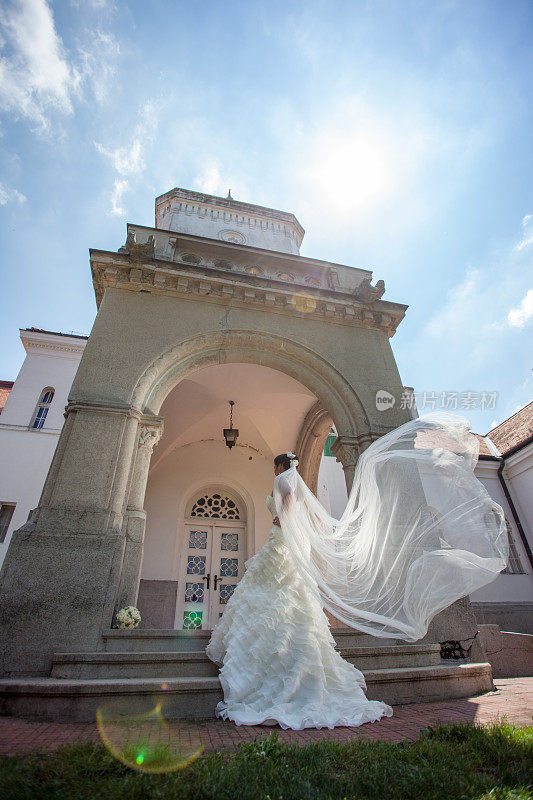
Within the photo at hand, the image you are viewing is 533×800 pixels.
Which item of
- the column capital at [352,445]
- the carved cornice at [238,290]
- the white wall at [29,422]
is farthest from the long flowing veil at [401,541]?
the white wall at [29,422]

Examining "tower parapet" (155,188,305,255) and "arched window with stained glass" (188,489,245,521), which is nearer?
"arched window with stained glass" (188,489,245,521)

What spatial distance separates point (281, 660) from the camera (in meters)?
3.39

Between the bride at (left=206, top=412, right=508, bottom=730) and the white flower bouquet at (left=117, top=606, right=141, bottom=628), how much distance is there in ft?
3.29

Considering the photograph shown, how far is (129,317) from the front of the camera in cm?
672

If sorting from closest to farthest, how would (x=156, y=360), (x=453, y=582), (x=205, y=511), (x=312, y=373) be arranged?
(x=453, y=582)
(x=156, y=360)
(x=312, y=373)
(x=205, y=511)

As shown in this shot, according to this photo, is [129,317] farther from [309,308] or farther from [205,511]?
[205,511]

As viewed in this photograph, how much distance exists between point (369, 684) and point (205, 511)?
7666 millimetres

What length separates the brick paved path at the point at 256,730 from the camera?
2549 millimetres

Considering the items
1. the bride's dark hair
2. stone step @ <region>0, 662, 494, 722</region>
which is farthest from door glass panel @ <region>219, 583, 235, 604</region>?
stone step @ <region>0, 662, 494, 722</region>

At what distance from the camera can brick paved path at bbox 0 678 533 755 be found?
255cm

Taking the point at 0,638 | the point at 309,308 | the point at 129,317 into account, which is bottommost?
the point at 0,638

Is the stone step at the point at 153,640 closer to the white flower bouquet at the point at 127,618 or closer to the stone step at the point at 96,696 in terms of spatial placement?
the white flower bouquet at the point at 127,618

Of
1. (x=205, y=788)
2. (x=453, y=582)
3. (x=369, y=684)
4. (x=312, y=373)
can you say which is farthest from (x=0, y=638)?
(x=312, y=373)

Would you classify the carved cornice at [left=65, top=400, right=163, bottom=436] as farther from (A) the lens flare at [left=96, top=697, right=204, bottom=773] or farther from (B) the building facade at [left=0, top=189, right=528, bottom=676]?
(A) the lens flare at [left=96, top=697, right=204, bottom=773]
